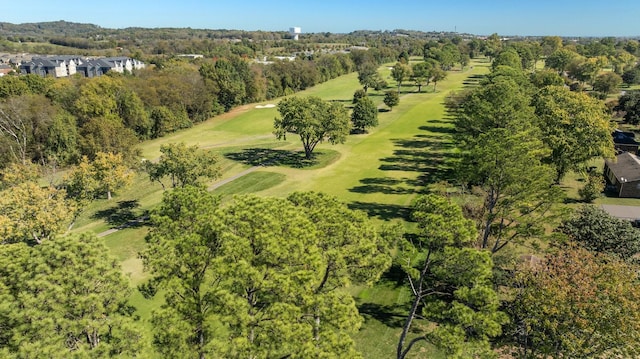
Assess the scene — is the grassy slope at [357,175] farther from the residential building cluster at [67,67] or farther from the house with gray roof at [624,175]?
the residential building cluster at [67,67]

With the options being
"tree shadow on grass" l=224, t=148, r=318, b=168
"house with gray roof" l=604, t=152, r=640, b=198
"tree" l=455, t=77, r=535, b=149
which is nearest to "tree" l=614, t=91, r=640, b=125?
"house with gray roof" l=604, t=152, r=640, b=198

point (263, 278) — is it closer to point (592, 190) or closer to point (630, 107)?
point (592, 190)

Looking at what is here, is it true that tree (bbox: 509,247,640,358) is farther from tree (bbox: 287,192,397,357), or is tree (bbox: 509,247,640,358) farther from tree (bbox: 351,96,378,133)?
tree (bbox: 351,96,378,133)

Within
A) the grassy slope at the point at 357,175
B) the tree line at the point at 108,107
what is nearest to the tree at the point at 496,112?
the grassy slope at the point at 357,175

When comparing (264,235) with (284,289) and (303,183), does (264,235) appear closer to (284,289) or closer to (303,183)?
(284,289)

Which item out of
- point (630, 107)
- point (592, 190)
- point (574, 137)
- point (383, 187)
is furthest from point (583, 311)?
point (630, 107)

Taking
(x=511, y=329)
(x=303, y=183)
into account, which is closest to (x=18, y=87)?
(x=303, y=183)

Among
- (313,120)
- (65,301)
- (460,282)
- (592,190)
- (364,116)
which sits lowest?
(592,190)
